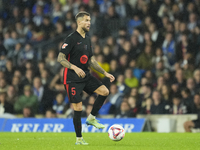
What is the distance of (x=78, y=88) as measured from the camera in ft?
26.0

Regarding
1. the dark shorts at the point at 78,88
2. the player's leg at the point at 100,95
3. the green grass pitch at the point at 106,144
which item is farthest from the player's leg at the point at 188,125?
the dark shorts at the point at 78,88

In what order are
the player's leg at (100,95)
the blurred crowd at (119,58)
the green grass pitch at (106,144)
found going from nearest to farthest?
the green grass pitch at (106,144)
the player's leg at (100,95)
the blurred crowd at (119,58)

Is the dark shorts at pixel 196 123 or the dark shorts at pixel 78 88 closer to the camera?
the dark shorts at pixel 78 88

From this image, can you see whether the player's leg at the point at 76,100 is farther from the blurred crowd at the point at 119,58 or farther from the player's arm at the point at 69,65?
the blurred crowd at the point at 119,58

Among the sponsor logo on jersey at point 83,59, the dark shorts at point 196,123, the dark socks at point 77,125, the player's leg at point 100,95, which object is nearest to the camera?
the dark socks at point 77,125

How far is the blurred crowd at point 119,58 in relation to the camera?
13312mm

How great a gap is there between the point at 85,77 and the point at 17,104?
7.53m

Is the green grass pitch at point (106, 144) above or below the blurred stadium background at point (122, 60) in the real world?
below

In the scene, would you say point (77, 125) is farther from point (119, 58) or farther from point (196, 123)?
point (119, 58)

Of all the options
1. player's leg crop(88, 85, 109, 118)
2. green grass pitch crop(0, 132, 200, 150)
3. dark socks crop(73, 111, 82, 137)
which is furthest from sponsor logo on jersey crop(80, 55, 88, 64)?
green grass pitch crop(0, 132, 200, 150)

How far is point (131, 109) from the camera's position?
13273mm

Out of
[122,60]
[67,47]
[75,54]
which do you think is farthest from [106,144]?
[122,60]

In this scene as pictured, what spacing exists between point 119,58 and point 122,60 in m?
0.23

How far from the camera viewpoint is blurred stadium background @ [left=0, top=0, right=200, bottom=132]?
13023mm
